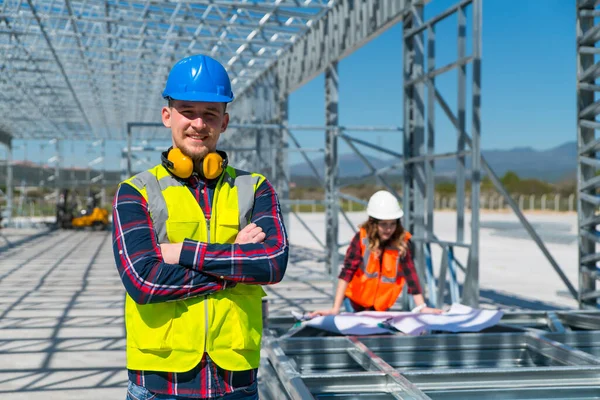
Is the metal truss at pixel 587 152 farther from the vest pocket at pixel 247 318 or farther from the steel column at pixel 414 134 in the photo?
the vest pocket at pixel 247 318

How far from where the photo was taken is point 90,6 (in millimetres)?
14789

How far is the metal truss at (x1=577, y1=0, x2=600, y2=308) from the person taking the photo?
25.1 ft

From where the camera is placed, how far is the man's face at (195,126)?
2.36m

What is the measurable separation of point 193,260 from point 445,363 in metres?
2.93

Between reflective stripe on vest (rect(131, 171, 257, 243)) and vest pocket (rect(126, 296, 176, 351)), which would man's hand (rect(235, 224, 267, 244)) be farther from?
vest pocket (rect(126, 296, 176, 351))

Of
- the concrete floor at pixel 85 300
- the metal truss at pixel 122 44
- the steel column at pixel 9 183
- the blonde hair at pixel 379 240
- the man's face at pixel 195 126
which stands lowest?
the concrete floor at pixel 85 300

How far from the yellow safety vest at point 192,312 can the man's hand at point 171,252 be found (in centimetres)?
5

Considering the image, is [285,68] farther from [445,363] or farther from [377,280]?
[445,363]

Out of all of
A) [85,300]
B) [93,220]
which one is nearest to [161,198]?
[85,300]

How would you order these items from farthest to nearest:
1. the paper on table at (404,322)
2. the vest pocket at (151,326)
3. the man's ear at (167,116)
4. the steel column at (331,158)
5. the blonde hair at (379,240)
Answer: the steel column at (331,158) < the blonde hair at (379,240) < the paper on table at (404,322) < the man's ear at (167,116) < the vest pocket at (151,326)

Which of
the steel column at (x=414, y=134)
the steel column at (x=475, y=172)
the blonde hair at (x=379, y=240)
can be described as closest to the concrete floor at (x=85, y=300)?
the steel column at (x=414, y=134)

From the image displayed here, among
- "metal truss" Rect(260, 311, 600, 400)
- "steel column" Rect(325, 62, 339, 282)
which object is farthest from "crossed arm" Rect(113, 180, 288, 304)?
"steel column" Rect(325, 62, 339, 282)

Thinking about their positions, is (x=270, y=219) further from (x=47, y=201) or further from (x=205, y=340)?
(x=47, y=201)

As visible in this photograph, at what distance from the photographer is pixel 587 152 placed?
7.76 meters
